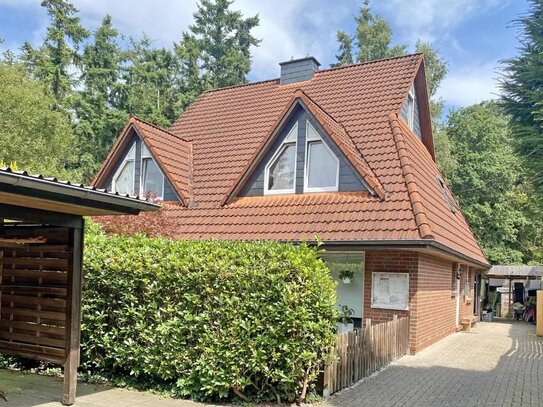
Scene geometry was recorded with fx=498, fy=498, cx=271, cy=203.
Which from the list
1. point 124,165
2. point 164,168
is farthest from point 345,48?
point 164,168

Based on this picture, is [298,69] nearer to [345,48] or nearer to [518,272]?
[518,272]

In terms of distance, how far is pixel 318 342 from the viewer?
701 cm

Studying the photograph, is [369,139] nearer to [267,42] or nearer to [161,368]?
[161,368]

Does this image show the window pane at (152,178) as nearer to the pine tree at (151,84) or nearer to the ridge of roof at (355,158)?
the ridge of roof at (355,158)

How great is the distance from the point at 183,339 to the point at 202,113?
43.4 ft

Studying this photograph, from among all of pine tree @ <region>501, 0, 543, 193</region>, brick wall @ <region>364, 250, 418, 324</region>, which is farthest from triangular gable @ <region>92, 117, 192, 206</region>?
pine tree @ <region>501, 0, 543, 193</region>

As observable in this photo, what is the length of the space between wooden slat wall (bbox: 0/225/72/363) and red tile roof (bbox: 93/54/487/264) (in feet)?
17.6

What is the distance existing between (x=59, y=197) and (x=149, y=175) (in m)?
10.0

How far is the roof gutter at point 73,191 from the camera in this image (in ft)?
16.8

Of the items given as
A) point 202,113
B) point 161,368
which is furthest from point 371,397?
point 202,113

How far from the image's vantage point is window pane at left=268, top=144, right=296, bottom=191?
43.8 ft

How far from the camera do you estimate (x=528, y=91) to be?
7.19m

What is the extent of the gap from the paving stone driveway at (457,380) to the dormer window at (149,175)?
883 cm

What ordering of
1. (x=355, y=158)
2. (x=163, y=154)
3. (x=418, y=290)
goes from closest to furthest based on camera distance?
(x=418, y=290)
(x=355, y=158)
(x=163, y=154)
